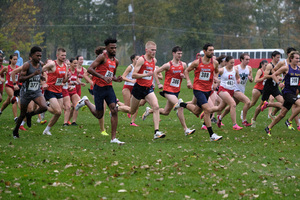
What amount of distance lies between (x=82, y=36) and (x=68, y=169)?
58704 mm

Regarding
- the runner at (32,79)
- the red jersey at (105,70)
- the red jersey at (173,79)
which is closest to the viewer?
the red jersey at (105,70)

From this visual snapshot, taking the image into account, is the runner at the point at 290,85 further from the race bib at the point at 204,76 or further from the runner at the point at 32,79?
the runner at the point at 32,79

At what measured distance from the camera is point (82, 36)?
2589 inches

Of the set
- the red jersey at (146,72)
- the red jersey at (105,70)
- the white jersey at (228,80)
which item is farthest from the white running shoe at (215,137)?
the white jersey at (228,80)

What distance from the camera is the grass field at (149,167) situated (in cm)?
700

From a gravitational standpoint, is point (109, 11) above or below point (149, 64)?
above

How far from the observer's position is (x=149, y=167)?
336 inches

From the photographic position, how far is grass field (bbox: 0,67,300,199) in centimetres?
700

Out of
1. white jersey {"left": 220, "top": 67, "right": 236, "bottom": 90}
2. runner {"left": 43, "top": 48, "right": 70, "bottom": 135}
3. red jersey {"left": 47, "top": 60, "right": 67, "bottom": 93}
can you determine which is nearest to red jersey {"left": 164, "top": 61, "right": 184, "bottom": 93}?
white jersey {"left": 220, "top": 67, "right": 236, "bottom": 90}

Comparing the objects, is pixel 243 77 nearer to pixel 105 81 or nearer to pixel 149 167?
pixel 105 81

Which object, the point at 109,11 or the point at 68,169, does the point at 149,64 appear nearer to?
the point at 68,169

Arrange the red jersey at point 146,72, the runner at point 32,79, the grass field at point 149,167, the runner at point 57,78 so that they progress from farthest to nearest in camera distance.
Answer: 1. the runner at point 57,78
2. the red jersey at point 146,72
3. the runner at point 32,79
4. the grass field at point 149,167

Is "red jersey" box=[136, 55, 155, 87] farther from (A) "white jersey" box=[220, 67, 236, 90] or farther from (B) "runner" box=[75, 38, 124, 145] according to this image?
(A) "white jersey" box=[220, 67, 236, 90]

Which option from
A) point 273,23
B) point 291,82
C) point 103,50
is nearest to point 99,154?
point 103,50
